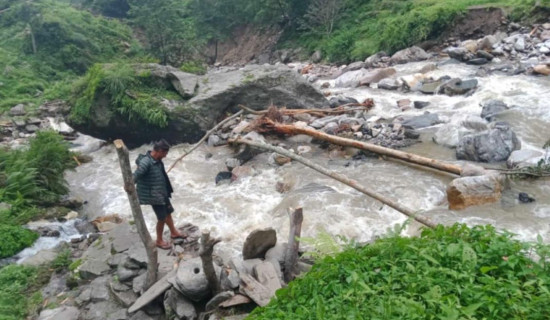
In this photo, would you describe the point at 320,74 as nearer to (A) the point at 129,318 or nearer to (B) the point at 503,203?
(B) the point at 503,203

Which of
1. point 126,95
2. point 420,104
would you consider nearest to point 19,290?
point 126,95

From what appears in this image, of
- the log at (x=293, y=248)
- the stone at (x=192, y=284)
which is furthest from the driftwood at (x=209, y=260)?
the log at (x=293, y=248)

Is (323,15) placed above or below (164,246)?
above

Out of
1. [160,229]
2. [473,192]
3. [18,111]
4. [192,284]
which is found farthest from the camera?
[18,111]

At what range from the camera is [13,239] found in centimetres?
784

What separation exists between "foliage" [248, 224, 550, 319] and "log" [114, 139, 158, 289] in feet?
7.24

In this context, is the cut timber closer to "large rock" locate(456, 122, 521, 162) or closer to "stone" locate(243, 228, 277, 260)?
"stone" locate(243, 228, 277, 260)

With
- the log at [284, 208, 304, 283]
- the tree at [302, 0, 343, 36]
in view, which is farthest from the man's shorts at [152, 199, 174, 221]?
A: the tree at [302, 0, 343, 36]

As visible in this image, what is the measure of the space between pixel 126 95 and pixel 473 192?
10.1m

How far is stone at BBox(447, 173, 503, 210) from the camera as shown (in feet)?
24.2

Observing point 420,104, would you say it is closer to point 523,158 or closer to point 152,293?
point 523,158

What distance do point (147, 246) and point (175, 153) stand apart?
7.11 meters

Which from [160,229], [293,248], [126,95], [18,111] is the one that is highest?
[126,95]

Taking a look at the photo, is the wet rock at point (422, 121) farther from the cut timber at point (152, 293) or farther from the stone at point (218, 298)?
the cut timber at point (152, 293)
